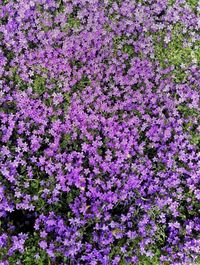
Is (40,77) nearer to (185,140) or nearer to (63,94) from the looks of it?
(63,94)

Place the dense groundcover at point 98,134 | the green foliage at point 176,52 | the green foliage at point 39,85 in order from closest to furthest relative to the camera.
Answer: the dense groundcover at point 98,134 < the green foliage at point 39,85 < the green foliage at point 176,52

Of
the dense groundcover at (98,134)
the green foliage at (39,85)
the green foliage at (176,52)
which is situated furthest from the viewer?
the green foliage at (176,52)

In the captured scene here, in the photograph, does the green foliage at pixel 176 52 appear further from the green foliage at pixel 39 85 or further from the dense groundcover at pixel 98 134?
the green foliage at pixel 39 85

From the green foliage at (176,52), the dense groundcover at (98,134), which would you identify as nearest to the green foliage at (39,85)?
the dense groundcover at (98,134)

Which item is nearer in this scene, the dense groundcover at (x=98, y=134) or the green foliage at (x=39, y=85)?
the dense groundcover at (x=98, y=134)

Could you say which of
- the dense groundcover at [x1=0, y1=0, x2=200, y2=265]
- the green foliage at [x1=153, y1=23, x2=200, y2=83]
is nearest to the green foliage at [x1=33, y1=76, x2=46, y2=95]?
the dense groundcover at [x1=0, y1=0, x2=200, y2=265]

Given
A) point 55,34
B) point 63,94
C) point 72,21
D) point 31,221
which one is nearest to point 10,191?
point 31,221

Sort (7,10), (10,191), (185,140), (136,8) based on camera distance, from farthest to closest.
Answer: (136,8) → (7,10) → (185,140) → (10,191)

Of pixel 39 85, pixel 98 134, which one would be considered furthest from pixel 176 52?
pixel 39 85
